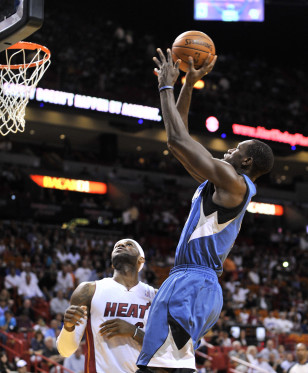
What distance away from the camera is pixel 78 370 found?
10.3 m

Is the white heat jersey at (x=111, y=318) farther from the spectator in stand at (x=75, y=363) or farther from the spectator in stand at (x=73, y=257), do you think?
the spectator in stand at (x=73, y=257)

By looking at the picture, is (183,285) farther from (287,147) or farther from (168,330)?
(287,147)

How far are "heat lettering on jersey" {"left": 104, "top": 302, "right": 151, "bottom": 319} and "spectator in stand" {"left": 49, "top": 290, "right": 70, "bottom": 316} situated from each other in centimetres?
909

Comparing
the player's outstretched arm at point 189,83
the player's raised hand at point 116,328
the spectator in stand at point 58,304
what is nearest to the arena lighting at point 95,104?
the spectator in stand at point 58,304

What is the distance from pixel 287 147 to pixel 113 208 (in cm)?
653

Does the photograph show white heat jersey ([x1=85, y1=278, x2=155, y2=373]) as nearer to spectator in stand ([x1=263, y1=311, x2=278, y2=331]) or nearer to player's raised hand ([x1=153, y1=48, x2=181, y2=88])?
player's raised hand ([x1=153, y1=48, x2=181, y2=88])

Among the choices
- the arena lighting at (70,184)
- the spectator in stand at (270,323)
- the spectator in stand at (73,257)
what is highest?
the arena lighting at (70,184)

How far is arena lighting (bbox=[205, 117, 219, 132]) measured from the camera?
876 inches

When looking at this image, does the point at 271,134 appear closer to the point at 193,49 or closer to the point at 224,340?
the point at 224,340

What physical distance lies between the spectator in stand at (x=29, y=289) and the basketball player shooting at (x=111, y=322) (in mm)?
9386

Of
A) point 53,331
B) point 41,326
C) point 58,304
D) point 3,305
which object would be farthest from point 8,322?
point 58,304

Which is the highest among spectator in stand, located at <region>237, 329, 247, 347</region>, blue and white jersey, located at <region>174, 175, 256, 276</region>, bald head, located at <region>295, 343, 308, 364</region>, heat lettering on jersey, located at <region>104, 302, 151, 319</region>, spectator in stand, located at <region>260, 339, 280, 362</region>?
blue and white jersey, located at <region>174, 175, 256, 276</region>

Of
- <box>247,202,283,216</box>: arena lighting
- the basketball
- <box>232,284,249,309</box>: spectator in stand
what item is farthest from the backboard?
<box>247,202,283,216</box>: arena lighting

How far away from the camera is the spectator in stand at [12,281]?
13375 millimetres
